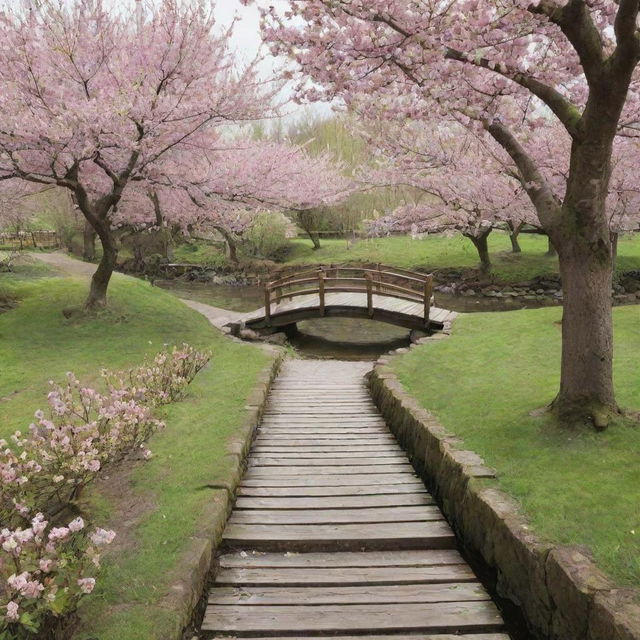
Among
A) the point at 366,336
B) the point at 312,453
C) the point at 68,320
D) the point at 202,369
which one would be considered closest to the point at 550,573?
the point at 312,453

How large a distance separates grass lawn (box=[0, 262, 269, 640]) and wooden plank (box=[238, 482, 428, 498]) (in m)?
0.47

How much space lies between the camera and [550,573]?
12.9 ft

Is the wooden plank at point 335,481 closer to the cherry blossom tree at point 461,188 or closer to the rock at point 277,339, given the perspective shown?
the rock at point 277,339

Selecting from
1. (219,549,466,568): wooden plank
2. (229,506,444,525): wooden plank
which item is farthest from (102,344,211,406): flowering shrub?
(219,549,466,568): wooden plank

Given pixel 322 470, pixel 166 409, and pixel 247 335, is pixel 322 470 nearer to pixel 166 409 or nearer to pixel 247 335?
pixel 166 409

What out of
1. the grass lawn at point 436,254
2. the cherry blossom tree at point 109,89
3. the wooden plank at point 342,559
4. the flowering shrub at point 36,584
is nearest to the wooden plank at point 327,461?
the wooden plank at point 342,559

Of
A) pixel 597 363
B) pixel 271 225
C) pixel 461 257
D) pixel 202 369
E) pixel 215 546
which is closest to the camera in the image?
pixel 215 546

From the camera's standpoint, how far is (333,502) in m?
5.93

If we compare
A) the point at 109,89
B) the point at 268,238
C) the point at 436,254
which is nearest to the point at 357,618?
the point at 109,89

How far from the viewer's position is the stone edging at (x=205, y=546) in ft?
12.5

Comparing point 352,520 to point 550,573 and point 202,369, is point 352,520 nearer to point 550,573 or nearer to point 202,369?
point 550,573

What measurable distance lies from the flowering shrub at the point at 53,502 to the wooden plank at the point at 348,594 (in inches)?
44.8

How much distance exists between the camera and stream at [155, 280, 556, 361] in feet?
58.6

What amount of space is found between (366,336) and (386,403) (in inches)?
421
